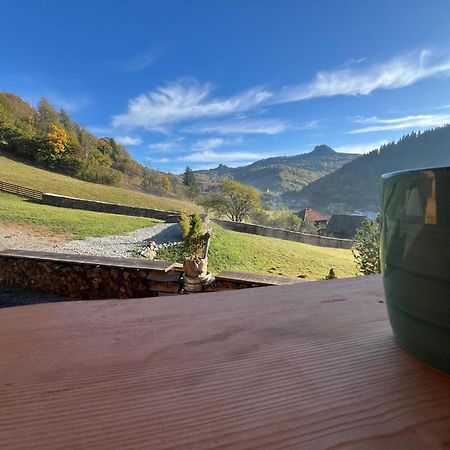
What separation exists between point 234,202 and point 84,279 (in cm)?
1819

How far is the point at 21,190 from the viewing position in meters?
13.4

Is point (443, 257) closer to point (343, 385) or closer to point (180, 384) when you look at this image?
point (343, 385)

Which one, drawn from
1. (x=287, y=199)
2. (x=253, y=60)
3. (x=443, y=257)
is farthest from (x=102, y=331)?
(x=287, y=199)

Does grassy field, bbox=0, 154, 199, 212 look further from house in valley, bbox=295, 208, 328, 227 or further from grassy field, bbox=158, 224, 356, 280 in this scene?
house in valley, bbox=295, 208, 328, 227

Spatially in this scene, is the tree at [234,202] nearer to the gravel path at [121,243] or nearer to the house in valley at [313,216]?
the house in valley at [313,216]

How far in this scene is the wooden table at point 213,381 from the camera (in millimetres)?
199

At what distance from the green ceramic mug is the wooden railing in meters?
15.4

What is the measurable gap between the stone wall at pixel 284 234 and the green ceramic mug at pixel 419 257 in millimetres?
13476

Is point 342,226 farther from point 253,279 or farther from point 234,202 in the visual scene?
point 253,279

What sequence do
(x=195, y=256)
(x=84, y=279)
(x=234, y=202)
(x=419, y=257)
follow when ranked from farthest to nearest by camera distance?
(x=234, y=202), (x=195, y=256), (x=84, y=279), (x=419, y=257)

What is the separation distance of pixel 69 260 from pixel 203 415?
117 inches

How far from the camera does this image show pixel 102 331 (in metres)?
0.39

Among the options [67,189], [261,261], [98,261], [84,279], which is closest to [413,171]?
[98,261]

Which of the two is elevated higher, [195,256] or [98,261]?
[98,261]
